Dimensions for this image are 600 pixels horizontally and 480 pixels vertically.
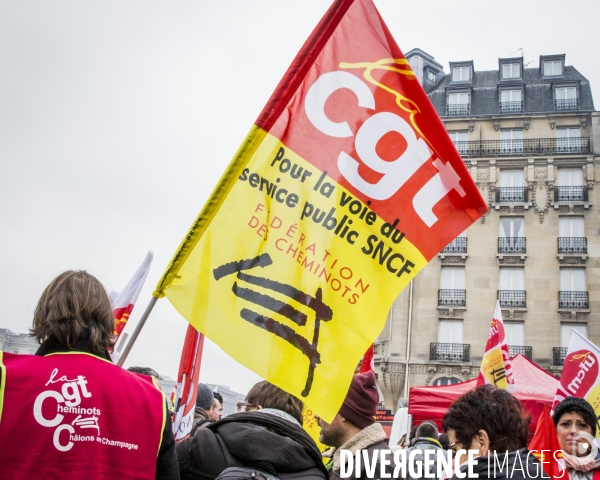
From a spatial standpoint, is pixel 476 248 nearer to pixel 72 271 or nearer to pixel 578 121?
pixel 578 121

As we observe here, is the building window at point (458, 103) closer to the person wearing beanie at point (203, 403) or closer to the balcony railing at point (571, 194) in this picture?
the balcony railing at point (571, 194)

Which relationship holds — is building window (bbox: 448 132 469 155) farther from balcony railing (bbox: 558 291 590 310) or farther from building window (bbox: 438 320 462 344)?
building window (bbox: 438 320 462 344)

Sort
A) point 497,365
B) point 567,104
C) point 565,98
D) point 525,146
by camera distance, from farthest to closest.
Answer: point 565,98 → point 567,104 → point 525,146 → point 497,365


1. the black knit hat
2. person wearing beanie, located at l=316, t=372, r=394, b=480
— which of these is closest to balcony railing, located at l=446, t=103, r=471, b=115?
the black knit hat

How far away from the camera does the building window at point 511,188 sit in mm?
34188

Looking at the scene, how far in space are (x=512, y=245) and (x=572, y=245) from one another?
277 centimetres

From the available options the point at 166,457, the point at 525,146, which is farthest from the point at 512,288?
the point at 166,457

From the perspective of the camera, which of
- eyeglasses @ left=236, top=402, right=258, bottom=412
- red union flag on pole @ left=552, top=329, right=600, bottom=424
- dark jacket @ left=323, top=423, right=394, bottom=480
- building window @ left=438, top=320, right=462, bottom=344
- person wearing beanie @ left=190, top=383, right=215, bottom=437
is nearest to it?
dark jacket @ left=323, top=423, right=394, bottom=480

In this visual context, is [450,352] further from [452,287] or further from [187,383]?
[187,383]

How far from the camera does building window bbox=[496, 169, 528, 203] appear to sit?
3419cm

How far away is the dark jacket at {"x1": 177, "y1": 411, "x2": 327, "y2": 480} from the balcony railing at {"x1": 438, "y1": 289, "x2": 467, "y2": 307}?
30.8m

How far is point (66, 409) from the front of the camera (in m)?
2.33

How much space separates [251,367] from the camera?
332 centimetres

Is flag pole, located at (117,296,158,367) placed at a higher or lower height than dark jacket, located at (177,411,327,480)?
higher
